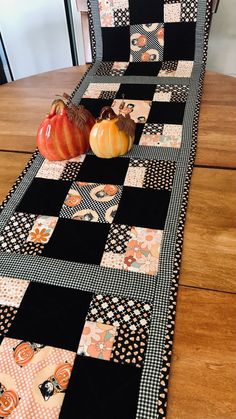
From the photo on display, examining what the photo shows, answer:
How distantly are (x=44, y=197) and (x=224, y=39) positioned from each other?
1.88 meters

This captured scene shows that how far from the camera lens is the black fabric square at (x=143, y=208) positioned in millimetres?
843

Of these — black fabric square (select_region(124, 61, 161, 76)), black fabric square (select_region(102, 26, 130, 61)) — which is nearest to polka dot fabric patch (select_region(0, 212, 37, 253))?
black fabric square (select_region(124, 61, 161, 76))

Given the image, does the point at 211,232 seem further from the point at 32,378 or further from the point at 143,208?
the point at 32,378

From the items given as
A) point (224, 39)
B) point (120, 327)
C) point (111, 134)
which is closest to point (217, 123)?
point (111, 134)

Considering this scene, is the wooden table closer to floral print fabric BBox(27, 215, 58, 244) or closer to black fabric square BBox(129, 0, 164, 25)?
floral print fabric BBox(27, 215, 58, 244)

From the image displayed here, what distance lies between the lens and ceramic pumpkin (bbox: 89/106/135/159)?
3.05 feet

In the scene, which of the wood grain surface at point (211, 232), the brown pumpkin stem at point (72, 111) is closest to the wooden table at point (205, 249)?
the wood grain surface at point (211, 232)

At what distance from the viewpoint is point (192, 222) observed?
842 millimetres

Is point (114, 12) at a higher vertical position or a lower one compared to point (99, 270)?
higher

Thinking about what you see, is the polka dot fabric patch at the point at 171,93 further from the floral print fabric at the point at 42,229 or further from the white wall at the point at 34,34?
the white wall at the point at 34,34

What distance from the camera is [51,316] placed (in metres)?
0.69

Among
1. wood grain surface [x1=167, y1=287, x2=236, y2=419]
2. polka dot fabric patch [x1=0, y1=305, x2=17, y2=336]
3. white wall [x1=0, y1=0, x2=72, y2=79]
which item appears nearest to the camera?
wood grain surface [x1=167, y1=287, x2=236, y2=419]

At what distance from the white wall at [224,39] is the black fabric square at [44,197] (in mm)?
1761

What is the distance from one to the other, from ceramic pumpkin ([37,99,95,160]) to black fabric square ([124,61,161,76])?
19.9 inches
